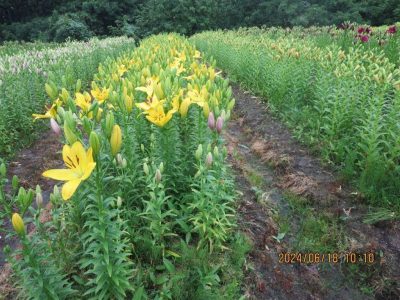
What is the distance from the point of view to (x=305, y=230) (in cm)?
357

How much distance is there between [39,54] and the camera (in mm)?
8391

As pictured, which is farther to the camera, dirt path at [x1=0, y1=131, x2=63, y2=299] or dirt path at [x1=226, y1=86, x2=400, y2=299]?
dirt path at [x1=0, y1=131, x2=63, y2=299]

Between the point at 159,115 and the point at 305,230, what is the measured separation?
2.03 meters

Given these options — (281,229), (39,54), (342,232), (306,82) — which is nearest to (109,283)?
(281,229)

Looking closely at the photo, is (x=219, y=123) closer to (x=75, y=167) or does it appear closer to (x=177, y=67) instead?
(x=75, y=167)

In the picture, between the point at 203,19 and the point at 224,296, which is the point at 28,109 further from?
the point at 203,19

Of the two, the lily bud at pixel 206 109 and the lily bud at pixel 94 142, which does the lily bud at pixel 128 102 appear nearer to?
the lily bud at pixel 206 109

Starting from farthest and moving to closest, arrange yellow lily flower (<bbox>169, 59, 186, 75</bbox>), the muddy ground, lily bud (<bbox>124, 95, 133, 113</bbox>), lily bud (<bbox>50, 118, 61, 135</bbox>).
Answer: yellow lily flower (<bbox>169, 59, 186, 75</bbox>) < the muddy ground < lily bud (<bbox>124, 95, 133, 113</bbox>) < lily bud (<bbox>50, 118, 61, 135</bbox>)

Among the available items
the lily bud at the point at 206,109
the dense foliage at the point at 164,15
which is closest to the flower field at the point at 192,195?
the lily bud at the point at 206,109

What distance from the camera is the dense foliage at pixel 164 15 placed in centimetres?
2495

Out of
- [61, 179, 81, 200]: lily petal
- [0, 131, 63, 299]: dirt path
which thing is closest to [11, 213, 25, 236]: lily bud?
[61, 179, 81, 200]: lily petal

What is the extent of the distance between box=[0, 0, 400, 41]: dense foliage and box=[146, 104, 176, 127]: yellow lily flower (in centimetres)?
2434

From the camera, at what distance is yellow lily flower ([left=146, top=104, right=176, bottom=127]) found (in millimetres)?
2527
